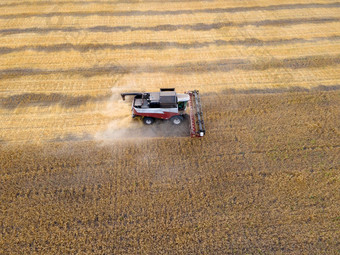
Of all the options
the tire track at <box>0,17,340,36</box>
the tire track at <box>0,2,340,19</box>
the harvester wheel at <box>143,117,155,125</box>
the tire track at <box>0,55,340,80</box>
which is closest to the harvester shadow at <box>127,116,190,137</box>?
the harvester wheel at <box>143,117,155,125</box>

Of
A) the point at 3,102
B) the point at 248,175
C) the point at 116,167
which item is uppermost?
the point at 3,102

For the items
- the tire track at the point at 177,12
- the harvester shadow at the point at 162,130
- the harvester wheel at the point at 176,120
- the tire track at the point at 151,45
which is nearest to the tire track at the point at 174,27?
the tire track at the point at 151,45

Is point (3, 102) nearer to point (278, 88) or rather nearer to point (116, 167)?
point (116, 167)

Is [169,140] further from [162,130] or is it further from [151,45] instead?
[151,45]

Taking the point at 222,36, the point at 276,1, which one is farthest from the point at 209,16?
the point at 276,1

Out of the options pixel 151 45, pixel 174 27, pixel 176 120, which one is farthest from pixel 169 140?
pixel 174 27

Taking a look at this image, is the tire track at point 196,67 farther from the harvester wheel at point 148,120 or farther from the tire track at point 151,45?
the harvester wheel at point 148,120
